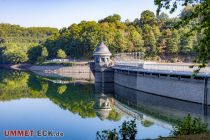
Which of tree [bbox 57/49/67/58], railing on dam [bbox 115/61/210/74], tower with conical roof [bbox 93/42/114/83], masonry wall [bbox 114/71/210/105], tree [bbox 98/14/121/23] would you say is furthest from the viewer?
tree [bbox 98/14/121/23]

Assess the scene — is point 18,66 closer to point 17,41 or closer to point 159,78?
point 17,41

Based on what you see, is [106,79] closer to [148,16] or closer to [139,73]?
[139,73]

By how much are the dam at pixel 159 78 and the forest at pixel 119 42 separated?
19.4 meters

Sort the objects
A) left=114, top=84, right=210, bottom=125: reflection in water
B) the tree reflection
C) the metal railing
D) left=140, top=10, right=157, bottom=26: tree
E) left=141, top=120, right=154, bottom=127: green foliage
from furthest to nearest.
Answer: left=140, top=10, right=157, bottom=26: tree < the metal railing < the tree reflection < left=114, top=84, right=210, bottom=125: reflection in water < left=141, top=120, right=154, bottom=127: green foliage

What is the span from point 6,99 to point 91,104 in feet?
42.8

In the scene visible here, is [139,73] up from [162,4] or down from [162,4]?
down

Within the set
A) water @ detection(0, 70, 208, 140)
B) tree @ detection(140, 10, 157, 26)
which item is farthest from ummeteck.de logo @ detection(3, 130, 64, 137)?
tree @ detection(140, 10, 157, 26)

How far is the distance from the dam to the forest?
63.6 feet

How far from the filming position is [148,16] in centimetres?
11444

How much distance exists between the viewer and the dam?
110 ft

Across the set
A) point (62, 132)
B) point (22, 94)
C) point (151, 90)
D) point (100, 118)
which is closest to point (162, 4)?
point (62, 132)

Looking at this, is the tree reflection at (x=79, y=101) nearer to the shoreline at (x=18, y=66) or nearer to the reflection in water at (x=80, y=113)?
the reflection in water at (x=80, y=113)

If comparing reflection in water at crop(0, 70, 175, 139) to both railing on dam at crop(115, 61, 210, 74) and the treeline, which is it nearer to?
railing on dam at crop(115, 61, 210, 74)

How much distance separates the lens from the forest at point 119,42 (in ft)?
283
